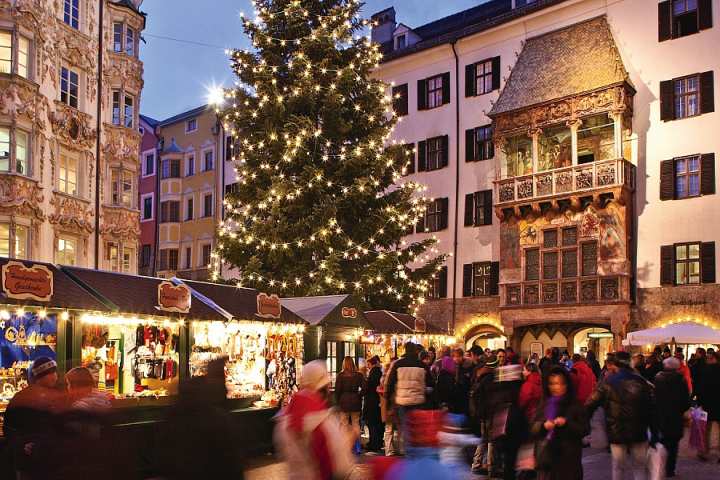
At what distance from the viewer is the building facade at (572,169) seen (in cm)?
2873

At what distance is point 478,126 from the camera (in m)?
Result: 35.0

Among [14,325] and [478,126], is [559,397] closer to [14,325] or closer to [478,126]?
[14,325]

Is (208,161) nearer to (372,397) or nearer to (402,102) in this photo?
(402,102)

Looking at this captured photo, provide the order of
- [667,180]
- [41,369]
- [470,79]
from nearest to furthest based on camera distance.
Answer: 1. [41,369]
2. [667,180]
3. [470,79]

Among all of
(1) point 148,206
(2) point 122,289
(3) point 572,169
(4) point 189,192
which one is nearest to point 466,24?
(3) point 572,169

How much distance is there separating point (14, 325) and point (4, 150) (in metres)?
9.13

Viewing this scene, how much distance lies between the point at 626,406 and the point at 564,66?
77.9ft

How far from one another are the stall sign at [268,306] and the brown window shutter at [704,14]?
59.5 feet

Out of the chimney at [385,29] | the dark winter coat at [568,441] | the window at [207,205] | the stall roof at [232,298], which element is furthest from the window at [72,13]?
the dark winter coat at [568,441]

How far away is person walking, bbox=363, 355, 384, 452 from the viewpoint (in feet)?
54.4

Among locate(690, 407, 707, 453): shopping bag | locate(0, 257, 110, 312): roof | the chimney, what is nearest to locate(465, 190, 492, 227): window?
the chimney

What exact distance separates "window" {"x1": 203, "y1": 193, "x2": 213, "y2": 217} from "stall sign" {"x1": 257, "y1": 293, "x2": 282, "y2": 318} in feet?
89.0

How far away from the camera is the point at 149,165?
49156 millimetres

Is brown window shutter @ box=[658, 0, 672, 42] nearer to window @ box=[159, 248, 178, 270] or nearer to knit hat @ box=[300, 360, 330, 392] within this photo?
knit hat @ box=[300, 360, 330, 392]
